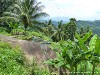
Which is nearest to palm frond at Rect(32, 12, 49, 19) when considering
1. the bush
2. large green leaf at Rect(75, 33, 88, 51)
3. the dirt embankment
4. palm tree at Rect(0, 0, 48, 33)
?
palm tree at Rect(0, 0, 48, 33)

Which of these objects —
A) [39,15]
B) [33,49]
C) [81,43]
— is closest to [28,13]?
[39,15]

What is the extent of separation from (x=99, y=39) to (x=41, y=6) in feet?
74.1

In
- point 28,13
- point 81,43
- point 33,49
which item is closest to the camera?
point 81,43

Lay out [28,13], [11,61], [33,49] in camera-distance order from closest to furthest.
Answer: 1. [11,61]
2. [33,49]
3. [28,13]

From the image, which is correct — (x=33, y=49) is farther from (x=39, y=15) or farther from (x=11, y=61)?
(x=39, y=15)

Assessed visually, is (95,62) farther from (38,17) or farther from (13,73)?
(38,17)

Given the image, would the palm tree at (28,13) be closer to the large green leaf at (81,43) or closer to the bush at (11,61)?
the bush at (11,61)

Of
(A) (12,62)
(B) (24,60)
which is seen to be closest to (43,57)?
(B) (24,60)

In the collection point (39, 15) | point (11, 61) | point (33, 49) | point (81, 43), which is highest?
point (39, 15)

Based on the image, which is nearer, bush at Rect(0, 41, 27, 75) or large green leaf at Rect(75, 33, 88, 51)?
large green leaf at Rect(75, 33, 88, 51)

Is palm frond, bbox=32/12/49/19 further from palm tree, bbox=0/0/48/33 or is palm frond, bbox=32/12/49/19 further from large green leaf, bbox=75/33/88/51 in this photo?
large green leaf, bbox=75/33/88/51

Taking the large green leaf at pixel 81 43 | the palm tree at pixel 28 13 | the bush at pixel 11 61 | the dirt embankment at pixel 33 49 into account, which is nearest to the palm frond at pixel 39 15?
the palm tree at pixel 28 13

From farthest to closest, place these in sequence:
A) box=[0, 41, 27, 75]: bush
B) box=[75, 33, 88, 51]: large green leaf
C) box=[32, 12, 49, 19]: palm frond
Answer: box=[32, 12, 49, 19]: palm frond, box=[0, 41, 27, 75]: bush, box=[75, 33, 88, 51]: large green leaf

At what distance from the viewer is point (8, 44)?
46.9ft
